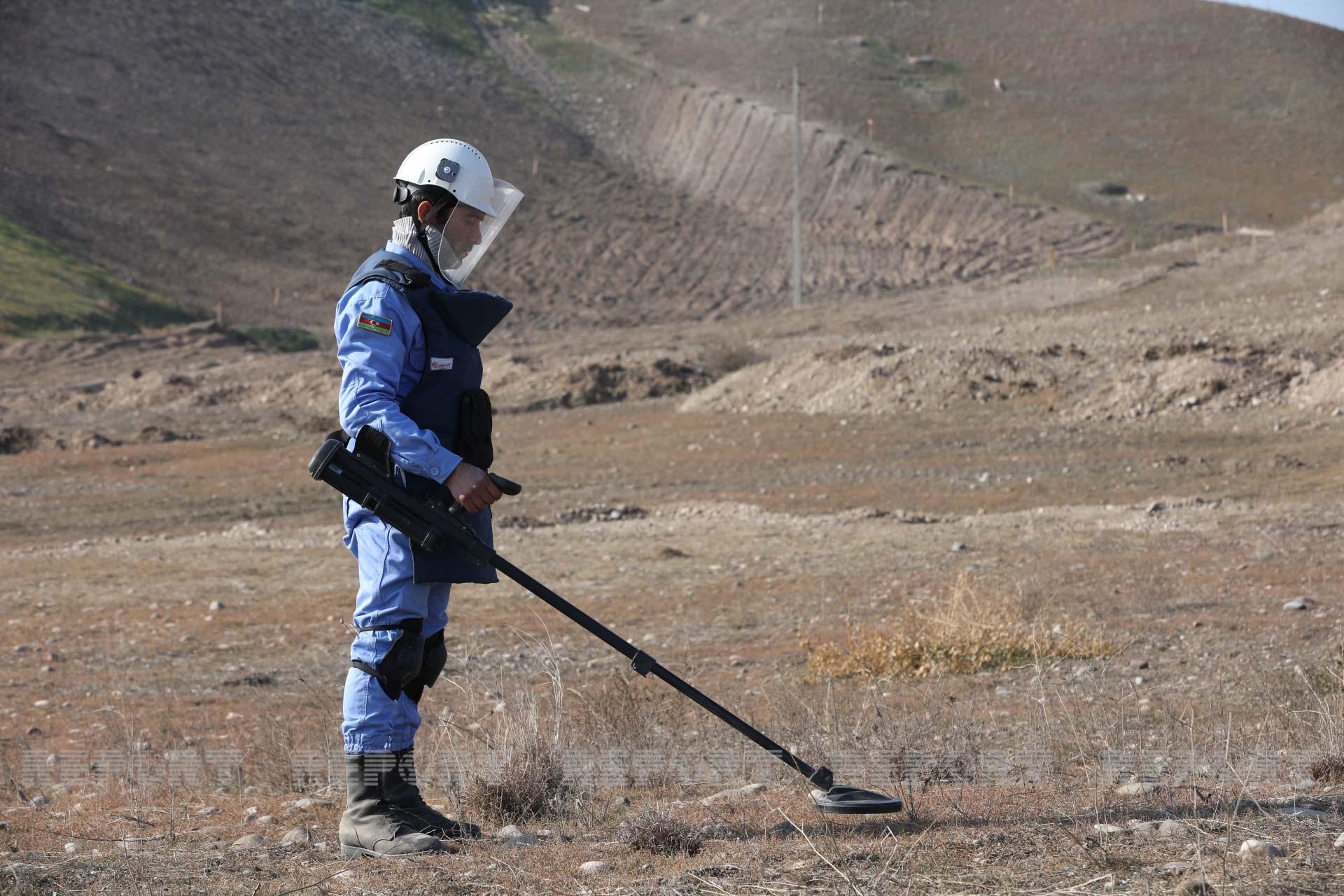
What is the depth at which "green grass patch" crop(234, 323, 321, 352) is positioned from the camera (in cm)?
3775

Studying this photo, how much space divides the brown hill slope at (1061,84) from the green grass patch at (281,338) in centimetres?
2655

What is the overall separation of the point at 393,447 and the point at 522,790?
1.33 metres

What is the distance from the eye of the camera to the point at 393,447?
4.34m

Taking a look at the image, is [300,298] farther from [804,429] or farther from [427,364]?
[427,364]

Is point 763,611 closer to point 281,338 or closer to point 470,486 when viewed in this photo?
point 470,486

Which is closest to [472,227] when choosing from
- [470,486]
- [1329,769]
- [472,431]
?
[472,431]

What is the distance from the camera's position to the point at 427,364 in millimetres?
4492

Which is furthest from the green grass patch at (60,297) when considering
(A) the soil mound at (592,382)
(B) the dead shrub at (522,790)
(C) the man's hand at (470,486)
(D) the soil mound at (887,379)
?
(C) the man's hand at (470,486)

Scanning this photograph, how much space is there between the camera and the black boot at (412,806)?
4.40 meters

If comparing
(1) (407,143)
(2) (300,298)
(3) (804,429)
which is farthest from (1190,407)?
(1) (407,143)

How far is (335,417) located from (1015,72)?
50.5 meters

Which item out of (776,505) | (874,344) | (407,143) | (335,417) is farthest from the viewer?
(407,143)

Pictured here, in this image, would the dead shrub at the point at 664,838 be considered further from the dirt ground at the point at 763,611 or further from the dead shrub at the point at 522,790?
the dead shrub at the point at 522,790

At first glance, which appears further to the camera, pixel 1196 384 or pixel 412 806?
pixel 1196 384
